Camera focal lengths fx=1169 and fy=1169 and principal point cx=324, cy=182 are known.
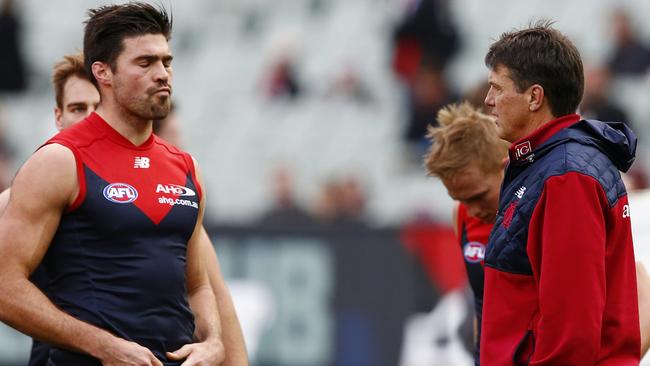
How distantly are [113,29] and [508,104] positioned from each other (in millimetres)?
1581

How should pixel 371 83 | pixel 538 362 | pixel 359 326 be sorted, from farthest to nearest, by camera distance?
pixel 371 83 → pixel 359 326 → pixel 538 362

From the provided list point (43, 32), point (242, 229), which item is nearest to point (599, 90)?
point (242, 229)

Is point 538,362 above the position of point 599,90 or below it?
below

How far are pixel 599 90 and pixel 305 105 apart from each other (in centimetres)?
366

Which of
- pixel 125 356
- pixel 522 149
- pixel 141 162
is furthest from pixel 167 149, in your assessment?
pixel 522 149

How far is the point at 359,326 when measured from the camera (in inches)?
386

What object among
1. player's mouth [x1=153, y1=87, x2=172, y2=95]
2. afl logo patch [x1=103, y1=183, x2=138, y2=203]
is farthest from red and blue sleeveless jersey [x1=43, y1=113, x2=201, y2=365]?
player's mouth [x1=153, y1=87, x2=172, y2=95]

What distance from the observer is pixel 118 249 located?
172 inches

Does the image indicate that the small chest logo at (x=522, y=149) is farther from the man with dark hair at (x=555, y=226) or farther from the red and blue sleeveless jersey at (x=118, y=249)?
the red and blue sleeveless jersey at (x=118, y=249)

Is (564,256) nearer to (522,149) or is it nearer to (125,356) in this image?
(522,149)

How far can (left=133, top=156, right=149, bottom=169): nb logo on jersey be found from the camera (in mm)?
4555

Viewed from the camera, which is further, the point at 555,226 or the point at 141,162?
the point at 141,162

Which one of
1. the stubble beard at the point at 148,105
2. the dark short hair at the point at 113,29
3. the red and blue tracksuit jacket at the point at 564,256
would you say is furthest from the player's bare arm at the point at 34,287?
the red and blue tracksuit jacket at the point at 564,256

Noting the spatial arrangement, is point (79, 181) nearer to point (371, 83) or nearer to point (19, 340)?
point (19, 340)
